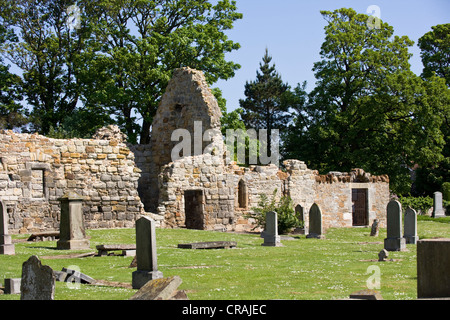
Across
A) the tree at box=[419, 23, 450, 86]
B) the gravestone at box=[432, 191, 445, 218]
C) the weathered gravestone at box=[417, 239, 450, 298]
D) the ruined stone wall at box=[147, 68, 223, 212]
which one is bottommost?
the gravestone at box=[432, 191, 445, 218]

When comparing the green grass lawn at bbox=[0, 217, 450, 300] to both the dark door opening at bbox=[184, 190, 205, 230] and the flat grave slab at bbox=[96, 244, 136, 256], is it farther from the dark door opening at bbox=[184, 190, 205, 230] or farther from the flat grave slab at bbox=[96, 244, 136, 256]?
the dark door opening at bbox=[184, 190, 205, 230]

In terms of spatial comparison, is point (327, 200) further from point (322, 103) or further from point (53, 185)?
point (53, 185)

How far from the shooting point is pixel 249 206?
32.2m

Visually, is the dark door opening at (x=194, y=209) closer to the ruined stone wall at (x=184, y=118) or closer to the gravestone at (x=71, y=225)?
the ruined stone wall at (x=184, y=118)

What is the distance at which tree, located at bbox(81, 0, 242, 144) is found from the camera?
38438 millimetres

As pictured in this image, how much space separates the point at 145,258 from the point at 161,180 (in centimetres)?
1571

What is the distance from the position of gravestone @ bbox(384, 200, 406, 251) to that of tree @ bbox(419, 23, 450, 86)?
34226 millimetres

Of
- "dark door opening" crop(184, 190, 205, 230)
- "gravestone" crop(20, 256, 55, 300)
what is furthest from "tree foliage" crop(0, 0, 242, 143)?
"gravestone" crop(20, 256, 55, 300)

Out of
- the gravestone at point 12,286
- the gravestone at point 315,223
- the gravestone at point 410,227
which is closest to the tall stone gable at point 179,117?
the gravestone at point 315,223

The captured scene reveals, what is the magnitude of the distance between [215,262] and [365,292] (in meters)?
7.06

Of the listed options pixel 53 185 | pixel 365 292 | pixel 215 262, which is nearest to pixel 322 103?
pixel 53 185

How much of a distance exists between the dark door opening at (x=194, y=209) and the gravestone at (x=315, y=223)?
16.1ft
